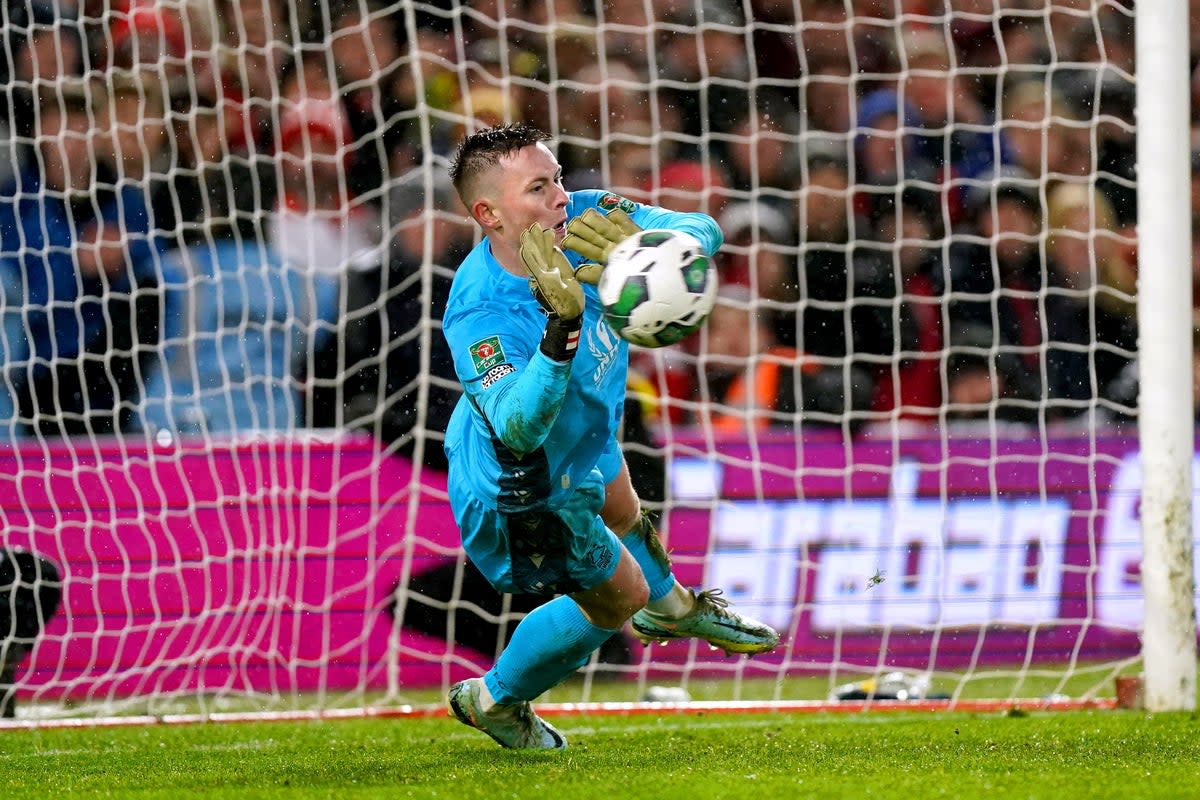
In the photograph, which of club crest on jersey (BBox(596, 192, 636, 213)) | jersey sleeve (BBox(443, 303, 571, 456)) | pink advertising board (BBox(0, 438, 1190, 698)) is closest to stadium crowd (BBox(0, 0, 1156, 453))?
pink advertising board (BBox(0, 438, 1190, 698))

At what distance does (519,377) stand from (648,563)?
44.8 inches

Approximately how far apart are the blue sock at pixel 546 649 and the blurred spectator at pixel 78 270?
3.12 meters

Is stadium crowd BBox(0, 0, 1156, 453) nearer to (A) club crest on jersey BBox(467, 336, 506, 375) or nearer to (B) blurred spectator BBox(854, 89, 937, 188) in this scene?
(B) blurred spectator BBox(854, 89, 937, 188)

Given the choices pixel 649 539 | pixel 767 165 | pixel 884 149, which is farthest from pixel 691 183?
pixel 649 539

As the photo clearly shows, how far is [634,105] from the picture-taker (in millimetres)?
8078

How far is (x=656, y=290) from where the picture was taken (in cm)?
388

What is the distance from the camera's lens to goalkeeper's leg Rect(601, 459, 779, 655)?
505 cm

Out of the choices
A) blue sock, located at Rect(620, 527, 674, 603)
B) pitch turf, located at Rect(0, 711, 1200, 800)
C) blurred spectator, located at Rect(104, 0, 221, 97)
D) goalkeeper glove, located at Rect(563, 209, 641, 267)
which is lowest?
pitch turf, located at Rect(0, 711, 1200, 800)

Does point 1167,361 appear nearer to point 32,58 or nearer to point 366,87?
point 366,87

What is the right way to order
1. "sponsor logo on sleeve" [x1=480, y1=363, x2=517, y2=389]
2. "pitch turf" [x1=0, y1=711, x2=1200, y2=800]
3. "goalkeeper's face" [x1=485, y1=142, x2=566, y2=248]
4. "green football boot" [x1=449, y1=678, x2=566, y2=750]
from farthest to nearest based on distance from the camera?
"green football boot" [x1=449, y1=678, x2=566, y2=750] < "goalkeeper's face" [x1=485, y1=142, x2=566, y2=248] < "sponsor logo on sleeve" [x1=480, y1=363, x2=517, y2=389] < "pitch turf" [x1=0, y1=711, x2=1200, y2=800]

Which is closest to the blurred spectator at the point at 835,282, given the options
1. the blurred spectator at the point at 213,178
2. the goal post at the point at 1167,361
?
the goal post at the point at 1167,361

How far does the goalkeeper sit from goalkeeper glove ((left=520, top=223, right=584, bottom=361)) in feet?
0.14

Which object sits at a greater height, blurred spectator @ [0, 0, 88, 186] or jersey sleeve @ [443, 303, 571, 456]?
blurred spectator @ [0, 0, 88, 186]

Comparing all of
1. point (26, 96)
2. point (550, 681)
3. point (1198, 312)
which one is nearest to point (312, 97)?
point (26, 96)
